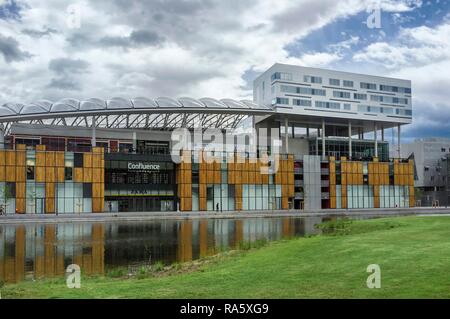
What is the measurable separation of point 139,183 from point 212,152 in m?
15.2

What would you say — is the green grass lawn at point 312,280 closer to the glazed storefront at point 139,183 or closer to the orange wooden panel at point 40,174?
the orange wooden panel at point 40,174

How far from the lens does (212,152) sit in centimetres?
9112

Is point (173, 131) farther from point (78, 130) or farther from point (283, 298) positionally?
point (283, 298)

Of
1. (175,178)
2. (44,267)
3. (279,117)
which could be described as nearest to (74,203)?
(175,178)

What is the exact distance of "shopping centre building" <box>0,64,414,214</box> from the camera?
79.9m

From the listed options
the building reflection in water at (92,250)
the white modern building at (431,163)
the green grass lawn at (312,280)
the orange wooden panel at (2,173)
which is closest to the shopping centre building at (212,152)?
the orange wooden panel at (2,173)

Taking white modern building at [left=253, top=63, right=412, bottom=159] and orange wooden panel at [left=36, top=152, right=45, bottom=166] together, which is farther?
white modern building at [left=253, top=63, right=412, bottom=159]

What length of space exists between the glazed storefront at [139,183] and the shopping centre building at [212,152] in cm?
19

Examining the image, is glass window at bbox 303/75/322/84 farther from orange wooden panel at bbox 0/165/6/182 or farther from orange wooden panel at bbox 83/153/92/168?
orange wooden panel at bbox 0/165/6/182

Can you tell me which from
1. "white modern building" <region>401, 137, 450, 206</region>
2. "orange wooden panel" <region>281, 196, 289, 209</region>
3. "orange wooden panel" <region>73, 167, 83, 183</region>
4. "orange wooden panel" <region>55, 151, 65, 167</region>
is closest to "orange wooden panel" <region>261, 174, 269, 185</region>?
"orange wooden panel" <region>281, 196, 289, 209</region>

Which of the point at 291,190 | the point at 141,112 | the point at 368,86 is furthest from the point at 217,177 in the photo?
the point at 368,86

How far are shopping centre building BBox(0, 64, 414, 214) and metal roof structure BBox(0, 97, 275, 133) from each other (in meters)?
0.24

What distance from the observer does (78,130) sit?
9806 centimetres
